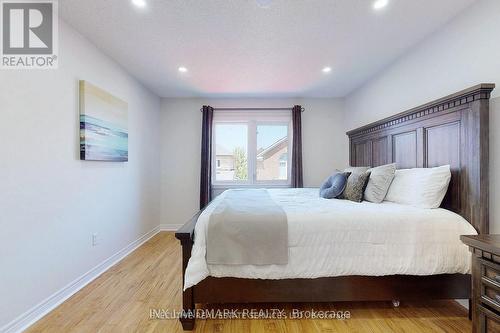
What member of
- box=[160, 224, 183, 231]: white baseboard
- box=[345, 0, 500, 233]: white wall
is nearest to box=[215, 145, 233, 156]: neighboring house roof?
box=[160, 224, 183, 231]: white baseboard

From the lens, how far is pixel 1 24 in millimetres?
1648

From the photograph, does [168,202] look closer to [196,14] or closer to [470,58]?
[196,14]

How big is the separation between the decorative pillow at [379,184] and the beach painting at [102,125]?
287cm

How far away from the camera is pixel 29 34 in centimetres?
186

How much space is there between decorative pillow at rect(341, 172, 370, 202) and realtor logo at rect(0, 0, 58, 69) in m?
3.02

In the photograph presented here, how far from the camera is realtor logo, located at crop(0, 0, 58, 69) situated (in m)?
1.69

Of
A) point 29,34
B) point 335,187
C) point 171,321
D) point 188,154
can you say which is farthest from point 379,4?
point 188,154

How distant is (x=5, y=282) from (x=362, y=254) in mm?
2504

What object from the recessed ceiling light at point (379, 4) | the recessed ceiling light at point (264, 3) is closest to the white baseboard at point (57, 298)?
the recessed ceiling light at point (264, 3)

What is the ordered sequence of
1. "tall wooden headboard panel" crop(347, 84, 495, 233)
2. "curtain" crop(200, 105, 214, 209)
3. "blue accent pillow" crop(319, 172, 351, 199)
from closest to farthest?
"tall wooden headboard panel" crop(347, 84, 495, 233)
"blue accent pillow" crop(319, 172, 351, 199)
"curtain" crop(200, 105, 214, 209)

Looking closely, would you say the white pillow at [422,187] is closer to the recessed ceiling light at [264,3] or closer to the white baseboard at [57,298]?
the recessed ceiling light at [264,3]

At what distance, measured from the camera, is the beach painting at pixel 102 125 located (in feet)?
7.55

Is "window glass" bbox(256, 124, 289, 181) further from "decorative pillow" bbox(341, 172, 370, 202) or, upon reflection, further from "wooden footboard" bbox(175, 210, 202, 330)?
"wooden footboard" bbox(175, 210, 202, 330)

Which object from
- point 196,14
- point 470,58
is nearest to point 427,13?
point 470,58
